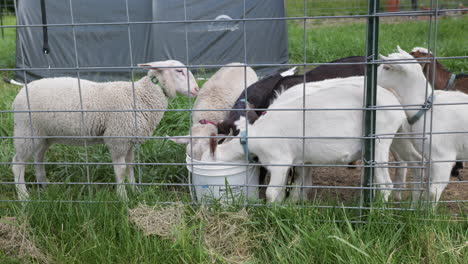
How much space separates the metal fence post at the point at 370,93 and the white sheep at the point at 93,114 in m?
1.66

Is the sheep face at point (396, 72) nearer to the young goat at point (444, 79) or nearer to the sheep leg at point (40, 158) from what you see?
the young goat at point (444, 79)

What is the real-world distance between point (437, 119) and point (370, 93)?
2.69 ft

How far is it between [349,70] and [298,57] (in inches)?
207

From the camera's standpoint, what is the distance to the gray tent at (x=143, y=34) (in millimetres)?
8172

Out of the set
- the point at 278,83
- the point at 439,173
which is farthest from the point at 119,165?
the point at 439,173

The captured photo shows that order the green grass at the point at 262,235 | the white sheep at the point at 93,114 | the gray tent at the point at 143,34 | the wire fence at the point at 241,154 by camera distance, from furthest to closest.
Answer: the gray tent at the point at 143,34 < the white sheep at the point at 93,114 < the wire fence at the point at 241,154 < the green grass at the point at 262,235

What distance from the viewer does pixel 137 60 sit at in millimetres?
8648

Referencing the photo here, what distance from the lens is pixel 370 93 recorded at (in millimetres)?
2779

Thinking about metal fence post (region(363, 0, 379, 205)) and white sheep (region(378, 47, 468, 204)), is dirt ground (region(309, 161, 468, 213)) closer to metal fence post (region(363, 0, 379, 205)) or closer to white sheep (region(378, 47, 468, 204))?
white sheep (region(378, 47, 468, 204))

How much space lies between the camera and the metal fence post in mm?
2664

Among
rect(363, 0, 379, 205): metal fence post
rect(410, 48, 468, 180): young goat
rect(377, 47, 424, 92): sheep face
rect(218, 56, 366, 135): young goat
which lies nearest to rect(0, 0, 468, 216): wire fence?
rect(363, 0, 379, 205): metal fence post

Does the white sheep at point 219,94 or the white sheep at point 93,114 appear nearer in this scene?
the white sheep at point 93,114

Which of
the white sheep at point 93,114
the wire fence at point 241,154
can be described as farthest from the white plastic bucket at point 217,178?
the white sheep at point 93,114

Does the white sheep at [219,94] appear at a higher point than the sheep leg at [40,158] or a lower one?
higher
